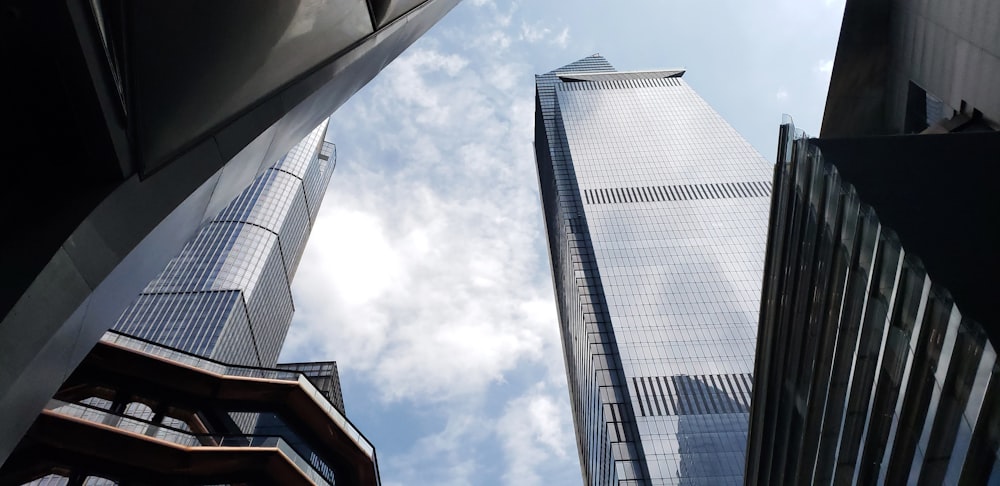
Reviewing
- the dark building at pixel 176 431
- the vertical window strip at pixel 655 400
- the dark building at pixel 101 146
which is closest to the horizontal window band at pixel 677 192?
the vertical window strip at pixel 655 400

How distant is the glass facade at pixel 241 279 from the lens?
10469 centimetres

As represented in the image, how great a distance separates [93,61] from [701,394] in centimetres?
7668

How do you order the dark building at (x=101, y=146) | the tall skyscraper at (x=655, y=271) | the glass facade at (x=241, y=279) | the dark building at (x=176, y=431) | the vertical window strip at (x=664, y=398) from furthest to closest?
the glass facade at (x=241, y=279), the vertical window strip at (x=664, y=398), the tall skyscraper at (x=655, y=271), the dark building at (x=176, y=431), the dark building at (x=101, y=146)

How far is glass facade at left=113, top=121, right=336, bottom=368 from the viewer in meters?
105

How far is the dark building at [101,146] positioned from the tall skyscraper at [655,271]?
63.9m

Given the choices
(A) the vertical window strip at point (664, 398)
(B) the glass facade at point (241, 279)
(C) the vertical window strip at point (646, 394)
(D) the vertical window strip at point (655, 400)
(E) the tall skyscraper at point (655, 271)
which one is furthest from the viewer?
(B) the glass facade at point (241, 279)

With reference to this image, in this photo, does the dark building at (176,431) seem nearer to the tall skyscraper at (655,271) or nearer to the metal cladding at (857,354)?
the metal cladding at (857,354)

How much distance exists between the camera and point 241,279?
117312 millimetres

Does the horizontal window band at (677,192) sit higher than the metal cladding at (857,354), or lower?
higher

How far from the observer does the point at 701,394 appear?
7256cm

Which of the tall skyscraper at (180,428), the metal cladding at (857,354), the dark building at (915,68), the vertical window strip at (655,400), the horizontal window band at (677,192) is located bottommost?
the tall skyscraper at (180,428)

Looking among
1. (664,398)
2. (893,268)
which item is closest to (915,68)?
(893,268)

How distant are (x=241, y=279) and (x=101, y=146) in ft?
404

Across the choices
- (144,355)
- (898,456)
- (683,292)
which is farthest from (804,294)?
(683,292)
